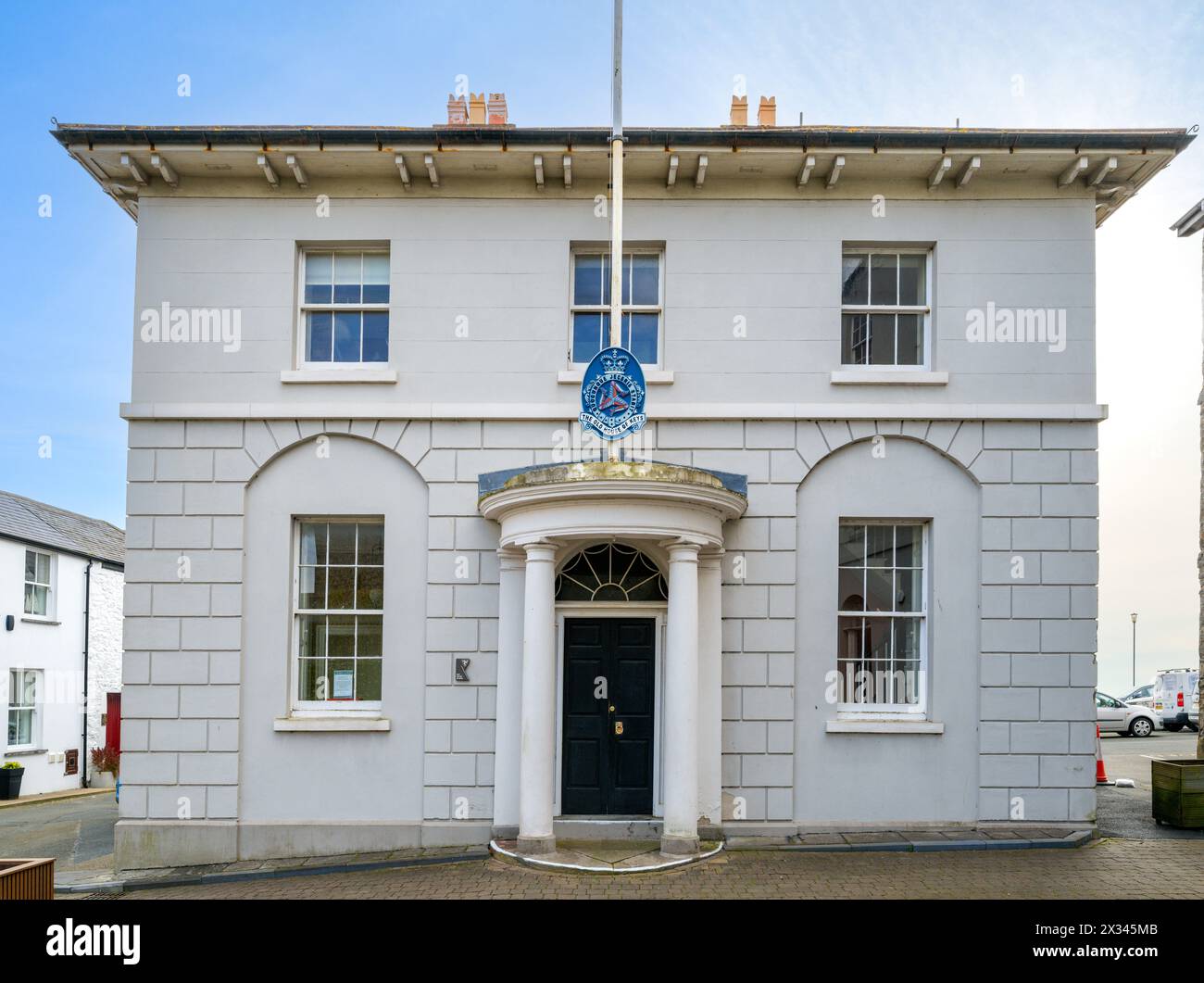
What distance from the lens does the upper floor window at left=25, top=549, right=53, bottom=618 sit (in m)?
24.4

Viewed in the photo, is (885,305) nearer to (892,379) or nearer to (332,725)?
(892,379)

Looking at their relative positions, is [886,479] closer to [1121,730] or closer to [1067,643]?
[1067,643]

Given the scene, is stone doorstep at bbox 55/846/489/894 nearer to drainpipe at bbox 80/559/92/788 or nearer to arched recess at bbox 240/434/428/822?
arched recess at bbox 240/434/428/822

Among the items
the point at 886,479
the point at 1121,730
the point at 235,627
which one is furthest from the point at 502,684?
the point at 1121,730

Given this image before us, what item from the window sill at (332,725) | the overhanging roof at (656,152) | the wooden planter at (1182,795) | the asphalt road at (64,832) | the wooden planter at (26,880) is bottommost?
the asphalt road at (64,832)

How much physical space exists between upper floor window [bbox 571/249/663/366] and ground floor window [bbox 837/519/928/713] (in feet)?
11.2

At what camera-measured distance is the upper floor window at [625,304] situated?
11984 millimetres

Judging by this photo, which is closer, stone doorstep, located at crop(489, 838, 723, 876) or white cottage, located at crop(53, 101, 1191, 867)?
stone doorstep, located at crop(489, 838, 723, 876)

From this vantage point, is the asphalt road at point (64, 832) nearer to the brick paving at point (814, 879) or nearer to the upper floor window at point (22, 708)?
the brick paving at point (814, 879)

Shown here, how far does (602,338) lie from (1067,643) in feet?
22.3

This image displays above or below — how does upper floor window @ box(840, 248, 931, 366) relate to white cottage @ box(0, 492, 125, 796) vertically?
above

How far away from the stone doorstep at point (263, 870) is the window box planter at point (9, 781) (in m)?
13.8

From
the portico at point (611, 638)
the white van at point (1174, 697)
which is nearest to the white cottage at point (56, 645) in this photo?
the portico at point (611, 638)

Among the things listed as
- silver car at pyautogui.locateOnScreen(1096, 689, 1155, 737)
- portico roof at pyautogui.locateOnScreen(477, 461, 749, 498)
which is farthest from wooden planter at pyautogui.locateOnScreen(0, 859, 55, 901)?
silver car at pyautogui.locateOnScreen(1096, 689, 1155, 737)
